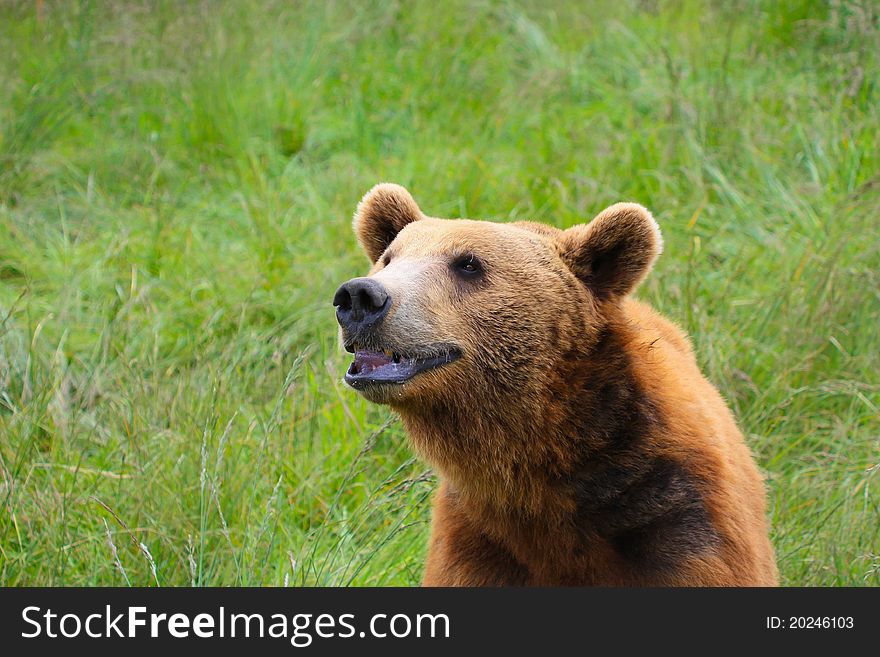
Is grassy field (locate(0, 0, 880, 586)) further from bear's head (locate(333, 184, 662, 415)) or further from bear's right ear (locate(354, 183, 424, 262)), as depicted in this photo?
bear's head (locate(333, 184, 662, 415))

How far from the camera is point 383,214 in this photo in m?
4.42

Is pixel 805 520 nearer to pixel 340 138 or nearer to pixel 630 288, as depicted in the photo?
pixel 630 288

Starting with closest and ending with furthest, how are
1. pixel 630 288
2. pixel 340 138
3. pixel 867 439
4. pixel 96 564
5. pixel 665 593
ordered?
pixel 665 593 → pixel 630 288 → pixel 96 564 → pixel 867 439 → pixel 340 138

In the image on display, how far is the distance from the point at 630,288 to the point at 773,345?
7.02 ft

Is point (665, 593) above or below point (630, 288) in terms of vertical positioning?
below

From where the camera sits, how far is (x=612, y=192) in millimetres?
6809

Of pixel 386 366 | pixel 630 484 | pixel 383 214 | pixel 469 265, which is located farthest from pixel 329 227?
pixel 630 484

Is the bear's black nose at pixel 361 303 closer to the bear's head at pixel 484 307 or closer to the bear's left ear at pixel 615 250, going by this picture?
the bear's head at pixel 484 307

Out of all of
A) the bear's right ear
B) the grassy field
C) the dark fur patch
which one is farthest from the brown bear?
the grassy field

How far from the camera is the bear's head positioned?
3.61 metres

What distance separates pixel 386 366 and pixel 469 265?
48 centimetres

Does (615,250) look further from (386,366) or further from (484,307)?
(386,366)

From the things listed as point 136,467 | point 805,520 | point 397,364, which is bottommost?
point 805,520

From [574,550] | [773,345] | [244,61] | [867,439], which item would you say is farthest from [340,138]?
[574,550]
